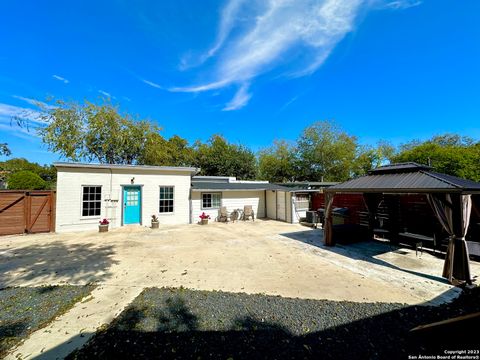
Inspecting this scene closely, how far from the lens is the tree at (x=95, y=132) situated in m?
18.5

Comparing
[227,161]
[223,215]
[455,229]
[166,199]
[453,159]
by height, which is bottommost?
[223,215]

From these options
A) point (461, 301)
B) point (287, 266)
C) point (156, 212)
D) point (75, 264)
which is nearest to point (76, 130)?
point (156, 212)

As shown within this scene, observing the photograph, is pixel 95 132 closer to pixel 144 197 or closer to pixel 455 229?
pixel 144 197

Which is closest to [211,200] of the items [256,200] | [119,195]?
[256,200]

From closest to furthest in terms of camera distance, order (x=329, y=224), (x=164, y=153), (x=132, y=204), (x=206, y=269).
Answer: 1. (x=206, y=269)
2. (x=329, y=224)
3. (x=132, y=204)
4. (x=164, y=153)

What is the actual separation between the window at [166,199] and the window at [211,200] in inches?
77.1

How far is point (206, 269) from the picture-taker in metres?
5.45

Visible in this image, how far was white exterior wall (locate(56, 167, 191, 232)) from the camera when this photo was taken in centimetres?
977

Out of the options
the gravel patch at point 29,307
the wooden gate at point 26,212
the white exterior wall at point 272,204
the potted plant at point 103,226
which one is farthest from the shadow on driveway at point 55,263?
the white exterior wall at point 272,204

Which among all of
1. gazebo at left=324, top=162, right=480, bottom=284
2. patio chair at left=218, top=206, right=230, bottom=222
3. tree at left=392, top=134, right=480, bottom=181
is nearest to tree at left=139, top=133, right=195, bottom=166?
patio chair at left=218, top=206, right=230, bottom=222

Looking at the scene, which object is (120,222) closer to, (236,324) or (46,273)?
(46,273)

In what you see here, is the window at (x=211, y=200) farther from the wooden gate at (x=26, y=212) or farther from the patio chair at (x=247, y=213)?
the wooden gate at (x=26, y=212)

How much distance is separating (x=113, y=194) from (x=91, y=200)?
97 centimetres

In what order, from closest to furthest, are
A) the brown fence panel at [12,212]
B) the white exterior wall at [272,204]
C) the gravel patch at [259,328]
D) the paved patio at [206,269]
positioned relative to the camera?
the gravel patch at [259,328] → the paved patio at [206,269] → the brown fence panel at [12,212] → the white exterior wall at [272,204]
